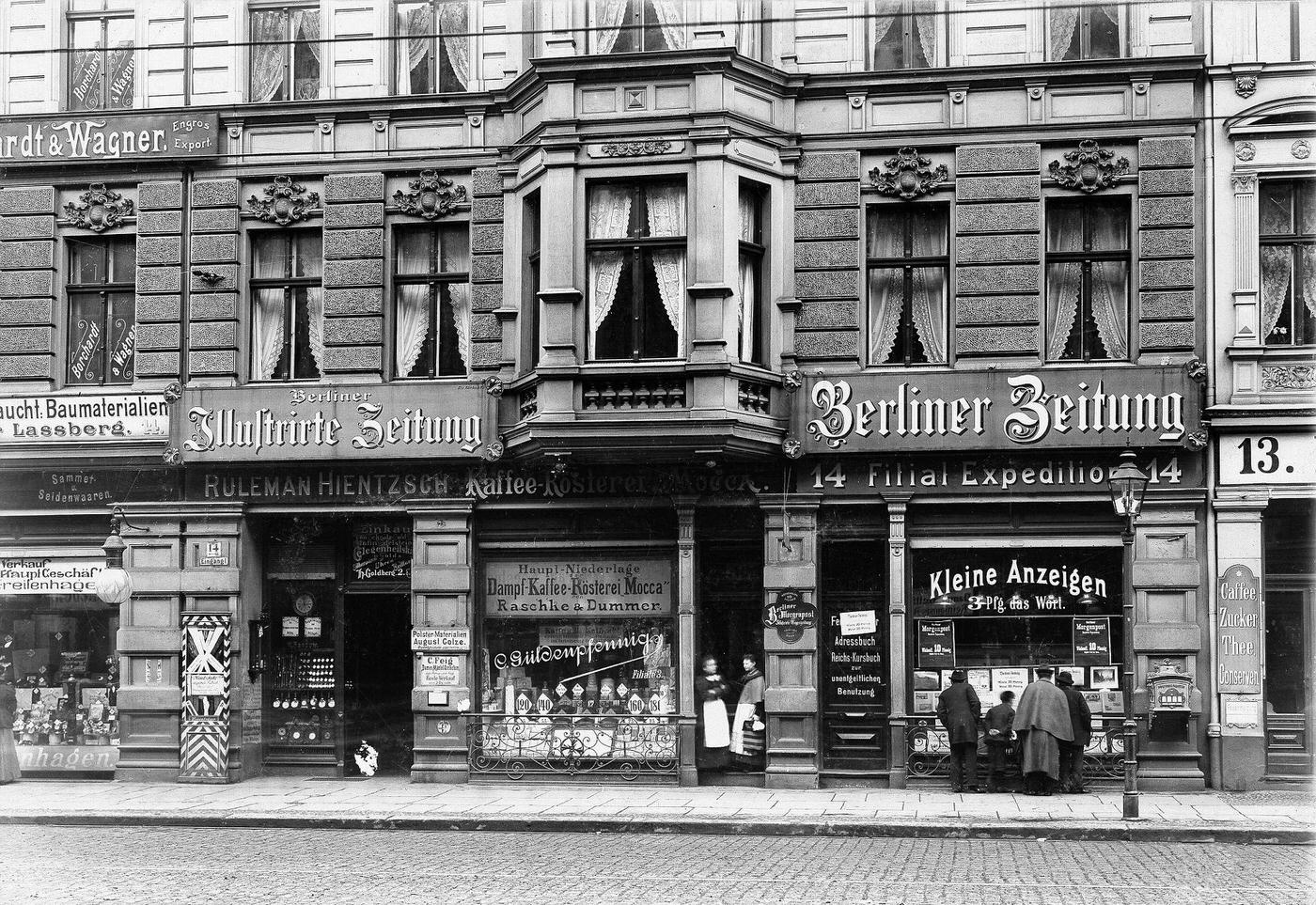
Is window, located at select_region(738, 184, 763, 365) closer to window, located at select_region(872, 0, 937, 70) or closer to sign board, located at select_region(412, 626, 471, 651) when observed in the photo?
window, located at select_region(872, 0, 937, 70)

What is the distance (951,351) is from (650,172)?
510 centimetres

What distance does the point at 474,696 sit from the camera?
72.0 feet

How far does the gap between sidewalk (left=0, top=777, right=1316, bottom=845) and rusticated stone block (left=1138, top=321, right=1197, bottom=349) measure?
6267 millimetres

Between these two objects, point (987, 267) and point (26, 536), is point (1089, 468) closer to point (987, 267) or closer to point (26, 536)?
point (987, 267)

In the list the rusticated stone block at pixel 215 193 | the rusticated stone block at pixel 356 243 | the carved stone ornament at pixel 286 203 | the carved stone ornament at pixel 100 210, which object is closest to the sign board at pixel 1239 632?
the rusticated stone block at pixel 356 243

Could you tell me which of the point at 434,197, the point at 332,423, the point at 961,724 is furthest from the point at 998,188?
the point at 332,423

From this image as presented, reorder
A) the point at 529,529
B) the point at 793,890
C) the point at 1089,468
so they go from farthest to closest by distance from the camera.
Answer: the point at 529,529 → the point at 1089,468 → the point at 793,890

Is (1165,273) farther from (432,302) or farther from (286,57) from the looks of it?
(286,57)

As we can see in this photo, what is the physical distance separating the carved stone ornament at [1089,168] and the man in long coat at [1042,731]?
7154 mm

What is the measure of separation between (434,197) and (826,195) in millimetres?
5998

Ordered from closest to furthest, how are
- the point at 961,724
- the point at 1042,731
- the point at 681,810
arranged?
the point at 681,810, the point at 1042,731, the point at 961,724

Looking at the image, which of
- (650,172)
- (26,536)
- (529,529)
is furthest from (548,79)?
(26,536)

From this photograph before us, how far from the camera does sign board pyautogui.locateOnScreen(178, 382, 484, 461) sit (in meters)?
21.9

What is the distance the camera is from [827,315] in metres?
21.3
